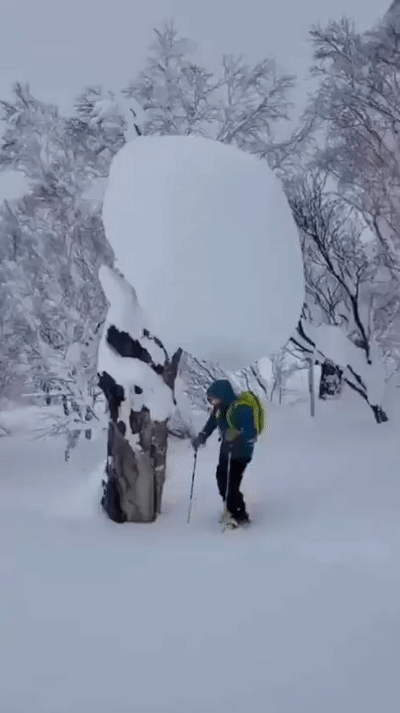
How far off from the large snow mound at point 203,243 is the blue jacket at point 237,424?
1.17 feet

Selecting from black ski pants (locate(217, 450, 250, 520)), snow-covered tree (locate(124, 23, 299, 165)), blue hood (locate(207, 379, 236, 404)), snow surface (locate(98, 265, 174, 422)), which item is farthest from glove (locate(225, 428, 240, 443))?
snow-covered tree (locate(124, 23, 299, 165))

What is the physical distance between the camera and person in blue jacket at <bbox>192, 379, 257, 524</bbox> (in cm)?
624

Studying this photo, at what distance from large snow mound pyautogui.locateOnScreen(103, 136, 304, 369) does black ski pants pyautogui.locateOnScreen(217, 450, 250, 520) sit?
103 centimetres

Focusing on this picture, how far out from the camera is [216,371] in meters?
21.4

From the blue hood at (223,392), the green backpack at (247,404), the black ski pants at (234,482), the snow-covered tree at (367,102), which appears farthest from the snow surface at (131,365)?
the snow-covered tree at (367,102)

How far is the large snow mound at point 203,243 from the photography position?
20.8ft

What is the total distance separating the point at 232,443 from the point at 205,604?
8.36 feet

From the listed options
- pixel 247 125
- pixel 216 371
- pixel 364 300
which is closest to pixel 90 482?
pixel 247 125

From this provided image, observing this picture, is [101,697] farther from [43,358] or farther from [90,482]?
[43,358]

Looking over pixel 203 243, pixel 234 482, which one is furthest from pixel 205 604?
pixel 203 243

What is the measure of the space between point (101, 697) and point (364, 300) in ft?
39.8

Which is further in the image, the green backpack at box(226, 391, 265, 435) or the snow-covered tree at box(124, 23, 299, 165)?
the snow-covered tree at box(124, 23, 299, 165)

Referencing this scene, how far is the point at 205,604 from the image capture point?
4.05 meters

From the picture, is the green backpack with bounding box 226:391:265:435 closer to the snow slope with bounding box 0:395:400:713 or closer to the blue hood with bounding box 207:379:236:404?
the blue hood with bounding box 207:379:236:404
